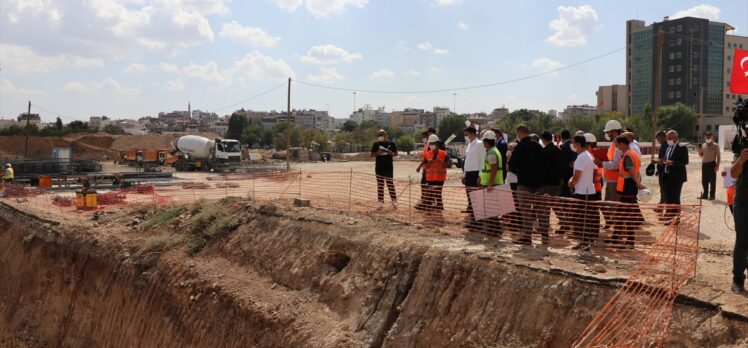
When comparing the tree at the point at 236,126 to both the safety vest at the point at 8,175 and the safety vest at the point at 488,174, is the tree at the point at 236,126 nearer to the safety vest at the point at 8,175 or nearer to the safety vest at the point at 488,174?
the safety vest at the point at 8,175

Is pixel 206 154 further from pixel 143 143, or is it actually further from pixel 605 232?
pixel 605 232

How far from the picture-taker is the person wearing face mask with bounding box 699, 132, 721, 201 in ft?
43.4

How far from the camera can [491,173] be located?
30.0ft

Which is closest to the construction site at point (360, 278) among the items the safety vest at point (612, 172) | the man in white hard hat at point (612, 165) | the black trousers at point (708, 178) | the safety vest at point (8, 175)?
the black trousers at point (708, 178)

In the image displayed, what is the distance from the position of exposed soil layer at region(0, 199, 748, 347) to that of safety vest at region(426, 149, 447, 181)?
1.33m

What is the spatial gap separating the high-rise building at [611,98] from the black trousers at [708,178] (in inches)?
4234

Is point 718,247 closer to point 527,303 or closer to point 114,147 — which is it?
point 527,303

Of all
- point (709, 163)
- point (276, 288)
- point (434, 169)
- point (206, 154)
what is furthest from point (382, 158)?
point (206, 154)

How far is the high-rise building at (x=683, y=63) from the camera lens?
3782 inches

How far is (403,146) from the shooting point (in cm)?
8162

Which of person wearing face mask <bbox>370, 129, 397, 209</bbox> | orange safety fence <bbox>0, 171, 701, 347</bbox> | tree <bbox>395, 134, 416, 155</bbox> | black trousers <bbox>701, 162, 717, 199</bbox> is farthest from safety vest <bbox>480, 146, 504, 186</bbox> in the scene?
tree <bbox>395, 134, 416, 155</bbox>

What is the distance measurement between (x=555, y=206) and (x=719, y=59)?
107498mm

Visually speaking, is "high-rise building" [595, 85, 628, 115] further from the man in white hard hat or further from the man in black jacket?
the man in black jacket

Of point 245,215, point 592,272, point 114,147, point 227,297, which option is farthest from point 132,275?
point 114,147
